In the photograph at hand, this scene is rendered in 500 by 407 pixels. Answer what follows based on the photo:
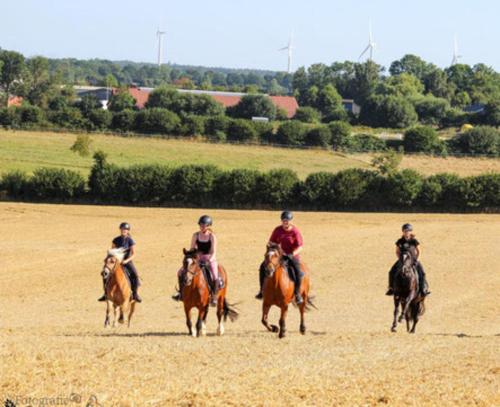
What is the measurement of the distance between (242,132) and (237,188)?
122ft

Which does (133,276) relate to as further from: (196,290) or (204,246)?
(204,246)

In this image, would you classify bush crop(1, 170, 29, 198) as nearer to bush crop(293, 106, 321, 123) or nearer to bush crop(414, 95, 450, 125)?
bush crop(293, 106, 321, 123)

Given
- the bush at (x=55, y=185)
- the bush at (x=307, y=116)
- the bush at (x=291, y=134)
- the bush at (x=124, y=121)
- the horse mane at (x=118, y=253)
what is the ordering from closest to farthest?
the horse mane at (x=118, y=253) → the bush at (x=55, y=185) → the bush at (x=291, y=134) → the bush at (x=124, y=121) → the bush at (x=307, y=116)

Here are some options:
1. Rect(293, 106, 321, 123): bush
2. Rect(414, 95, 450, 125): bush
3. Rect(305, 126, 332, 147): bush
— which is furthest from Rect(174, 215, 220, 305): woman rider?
Rect(414, 95, 450, 125): bush

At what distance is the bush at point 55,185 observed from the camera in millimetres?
69812

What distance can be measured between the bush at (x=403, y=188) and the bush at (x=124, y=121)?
4715cm

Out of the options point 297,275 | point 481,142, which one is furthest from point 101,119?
point 297,275

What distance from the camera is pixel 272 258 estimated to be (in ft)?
70.7

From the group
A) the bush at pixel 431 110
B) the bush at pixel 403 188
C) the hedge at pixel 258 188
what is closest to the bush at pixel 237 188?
the hedge at pixel 258 188

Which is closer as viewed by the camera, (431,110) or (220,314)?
(220,314)

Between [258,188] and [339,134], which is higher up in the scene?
[339,134]

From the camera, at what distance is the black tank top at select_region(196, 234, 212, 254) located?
21891 millimetres

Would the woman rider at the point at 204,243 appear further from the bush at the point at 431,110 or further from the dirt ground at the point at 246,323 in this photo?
the bush at the point at 431,110

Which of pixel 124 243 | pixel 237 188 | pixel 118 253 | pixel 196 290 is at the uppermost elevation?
pixel 124 243
